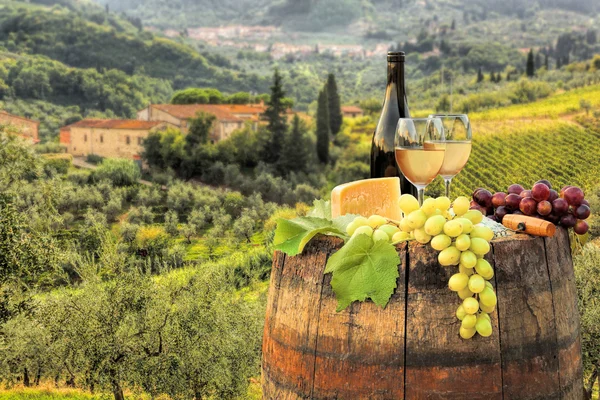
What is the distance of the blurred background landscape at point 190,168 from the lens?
10938 mm

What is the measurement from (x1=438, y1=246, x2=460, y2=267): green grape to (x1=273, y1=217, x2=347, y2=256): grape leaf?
0.78ft

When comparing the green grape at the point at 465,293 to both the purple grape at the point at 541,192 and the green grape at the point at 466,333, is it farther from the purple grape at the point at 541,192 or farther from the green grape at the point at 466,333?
the purple grape at the point at 541,192

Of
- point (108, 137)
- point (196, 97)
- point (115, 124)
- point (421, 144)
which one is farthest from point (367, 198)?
point (196, 97)

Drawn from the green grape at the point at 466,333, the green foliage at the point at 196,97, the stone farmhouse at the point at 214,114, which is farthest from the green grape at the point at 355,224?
the green foliage at the point at 196,97

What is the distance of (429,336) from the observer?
1.48 m

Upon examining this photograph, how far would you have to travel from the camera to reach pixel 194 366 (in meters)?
10.8

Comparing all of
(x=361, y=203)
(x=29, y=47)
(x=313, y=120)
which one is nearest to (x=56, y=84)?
(x=29, y=47)

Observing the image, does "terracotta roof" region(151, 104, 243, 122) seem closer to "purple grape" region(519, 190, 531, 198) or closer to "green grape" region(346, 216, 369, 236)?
"purple grape" region(519, 190, 531, 198)

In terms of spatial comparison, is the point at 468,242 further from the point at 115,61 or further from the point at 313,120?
the point at 115,61

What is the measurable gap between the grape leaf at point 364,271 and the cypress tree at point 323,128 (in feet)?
124

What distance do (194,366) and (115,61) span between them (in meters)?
59.4

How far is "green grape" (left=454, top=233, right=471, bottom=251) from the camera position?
4.66 ft

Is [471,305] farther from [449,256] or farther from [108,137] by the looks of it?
[108,137]

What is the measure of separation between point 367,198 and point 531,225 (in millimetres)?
445
